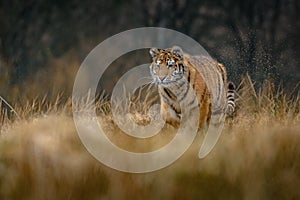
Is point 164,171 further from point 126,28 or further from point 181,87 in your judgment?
point 126,28

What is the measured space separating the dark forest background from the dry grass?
2.61m

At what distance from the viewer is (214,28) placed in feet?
24.7

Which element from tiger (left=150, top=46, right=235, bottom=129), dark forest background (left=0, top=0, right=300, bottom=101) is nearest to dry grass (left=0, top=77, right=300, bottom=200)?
tiger (left=150, top=46, right=235, bottom=129)

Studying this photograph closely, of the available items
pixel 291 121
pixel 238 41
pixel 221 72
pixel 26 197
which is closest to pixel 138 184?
pixel 26 197

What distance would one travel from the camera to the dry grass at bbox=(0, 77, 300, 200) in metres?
3.95

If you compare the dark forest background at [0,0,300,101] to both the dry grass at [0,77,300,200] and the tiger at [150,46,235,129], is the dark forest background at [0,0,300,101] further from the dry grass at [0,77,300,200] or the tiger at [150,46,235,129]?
the dry grass at [0,77,300,200]

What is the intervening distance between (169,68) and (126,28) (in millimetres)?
2976

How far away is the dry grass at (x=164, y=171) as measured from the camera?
13.0 feet

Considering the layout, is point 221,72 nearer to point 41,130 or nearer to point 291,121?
point 291,121

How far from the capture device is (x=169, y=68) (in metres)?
4.95

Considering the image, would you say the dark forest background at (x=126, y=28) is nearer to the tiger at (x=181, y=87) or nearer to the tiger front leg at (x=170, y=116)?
the tiger at (x=181, y=87)

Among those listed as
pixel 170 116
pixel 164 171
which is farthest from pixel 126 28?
pixel 164 171

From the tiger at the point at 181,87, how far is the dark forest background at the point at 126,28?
5.62 ft

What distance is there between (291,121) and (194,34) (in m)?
3.23
